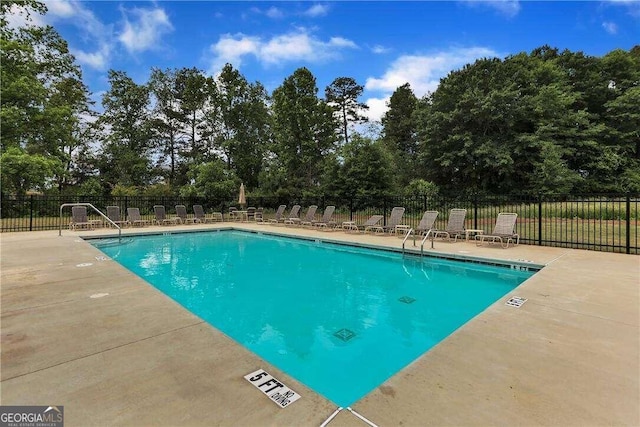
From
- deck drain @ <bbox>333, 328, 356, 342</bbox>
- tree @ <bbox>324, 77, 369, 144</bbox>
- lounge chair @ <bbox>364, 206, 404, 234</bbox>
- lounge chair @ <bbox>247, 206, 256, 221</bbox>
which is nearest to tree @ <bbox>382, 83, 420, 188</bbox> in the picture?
tree @ <bbox>324, 77, 369, 144</bbox>

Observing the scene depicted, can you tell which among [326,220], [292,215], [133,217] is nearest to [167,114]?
[133,217]

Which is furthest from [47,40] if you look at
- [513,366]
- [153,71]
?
[513,366]

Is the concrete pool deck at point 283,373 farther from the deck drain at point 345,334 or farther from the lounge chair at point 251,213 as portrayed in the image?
the lounge chair at point 251,213

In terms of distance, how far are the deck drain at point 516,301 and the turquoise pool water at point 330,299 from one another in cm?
64

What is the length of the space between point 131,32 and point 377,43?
1066cm

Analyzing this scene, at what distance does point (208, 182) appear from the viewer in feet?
65.6

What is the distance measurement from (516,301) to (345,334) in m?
2.23

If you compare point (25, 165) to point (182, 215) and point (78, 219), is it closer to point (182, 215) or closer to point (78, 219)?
point (78, 219)

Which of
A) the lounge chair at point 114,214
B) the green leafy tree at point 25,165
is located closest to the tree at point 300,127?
the lounge chair at point 114,214

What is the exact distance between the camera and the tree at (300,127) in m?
22.3

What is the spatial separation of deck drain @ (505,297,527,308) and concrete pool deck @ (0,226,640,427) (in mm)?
82

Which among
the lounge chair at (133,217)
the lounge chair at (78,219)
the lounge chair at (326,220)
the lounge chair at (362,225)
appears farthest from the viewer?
the lounge chair at (133,217)

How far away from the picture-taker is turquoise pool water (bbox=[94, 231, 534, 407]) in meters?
3.40

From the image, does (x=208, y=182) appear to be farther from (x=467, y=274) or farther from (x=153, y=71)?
(x=467, y=274)
